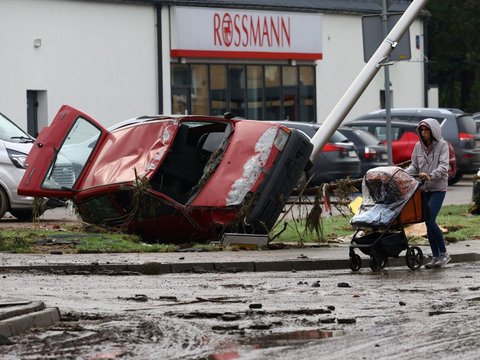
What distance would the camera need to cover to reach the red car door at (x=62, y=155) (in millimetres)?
18016

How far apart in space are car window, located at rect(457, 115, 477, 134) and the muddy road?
19902mm

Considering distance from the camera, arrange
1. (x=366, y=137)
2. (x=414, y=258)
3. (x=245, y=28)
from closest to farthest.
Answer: (x=414, y=258)
(x=366, y=137)
(x=245, y=28)

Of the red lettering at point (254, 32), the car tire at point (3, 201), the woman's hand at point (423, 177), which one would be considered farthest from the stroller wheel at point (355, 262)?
the red lettering at point (254, 32)

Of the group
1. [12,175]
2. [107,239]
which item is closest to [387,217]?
[107,239]

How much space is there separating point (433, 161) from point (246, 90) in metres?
30.3

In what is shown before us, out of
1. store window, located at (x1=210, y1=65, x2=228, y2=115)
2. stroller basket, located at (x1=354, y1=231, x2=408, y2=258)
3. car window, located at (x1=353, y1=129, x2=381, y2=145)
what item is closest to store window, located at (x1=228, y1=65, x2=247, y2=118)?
store window, located at (x1=210, y1=65, x2=228, y2=115)

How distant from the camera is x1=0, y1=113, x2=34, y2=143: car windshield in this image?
2319cm

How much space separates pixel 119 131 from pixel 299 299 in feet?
22.9

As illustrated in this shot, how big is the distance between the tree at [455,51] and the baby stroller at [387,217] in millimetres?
46444

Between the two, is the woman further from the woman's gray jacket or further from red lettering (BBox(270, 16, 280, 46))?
red lettering (BBox(270, 16, 280, 46))

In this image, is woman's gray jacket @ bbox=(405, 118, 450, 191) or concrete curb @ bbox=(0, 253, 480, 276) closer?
concrete curb @ bbox=(0, 253, 480, 276)

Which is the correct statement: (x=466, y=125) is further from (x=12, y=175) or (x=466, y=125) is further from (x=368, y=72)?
(x=12, y=175)

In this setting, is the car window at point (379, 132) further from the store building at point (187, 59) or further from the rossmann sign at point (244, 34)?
the rossmann sign at point (244, 34)

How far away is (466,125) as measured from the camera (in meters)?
34.9
